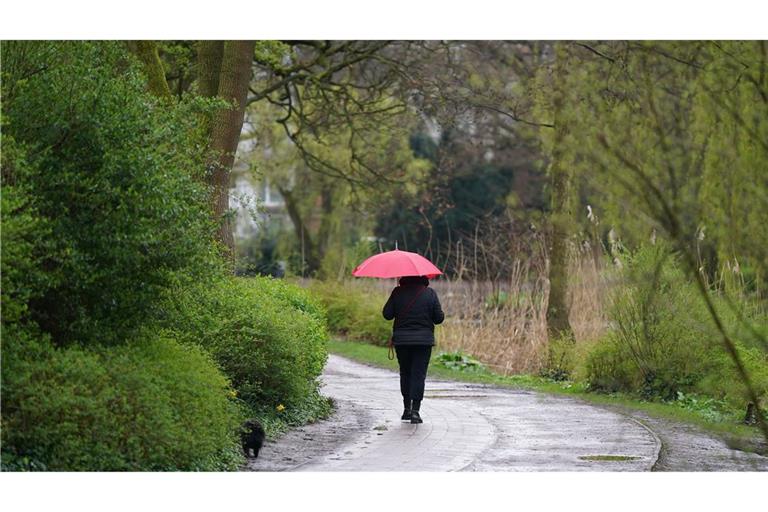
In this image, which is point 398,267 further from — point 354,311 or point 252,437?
point 354,311

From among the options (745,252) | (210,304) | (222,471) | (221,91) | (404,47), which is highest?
(404,47)

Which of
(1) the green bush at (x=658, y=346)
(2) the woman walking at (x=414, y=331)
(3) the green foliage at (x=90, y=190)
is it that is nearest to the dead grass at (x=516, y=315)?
(1) the green bush at (x=658, y=346)

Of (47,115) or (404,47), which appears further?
(404,47)

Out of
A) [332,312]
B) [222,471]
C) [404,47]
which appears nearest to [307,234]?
[332,312]

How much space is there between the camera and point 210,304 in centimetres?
1171

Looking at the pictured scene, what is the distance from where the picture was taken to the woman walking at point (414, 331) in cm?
1262

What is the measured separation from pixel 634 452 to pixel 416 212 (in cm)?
3281

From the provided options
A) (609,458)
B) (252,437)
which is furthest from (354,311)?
(252,437)

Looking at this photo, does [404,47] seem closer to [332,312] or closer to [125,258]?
[332,312]

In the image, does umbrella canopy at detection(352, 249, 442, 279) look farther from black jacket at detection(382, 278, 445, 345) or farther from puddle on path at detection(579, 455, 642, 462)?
puddle on path at detection(579, 455, 642, 462)

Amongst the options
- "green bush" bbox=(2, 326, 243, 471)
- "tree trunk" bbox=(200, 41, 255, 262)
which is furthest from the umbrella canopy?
"green bush" bbox=(2, 326, 243, 471)

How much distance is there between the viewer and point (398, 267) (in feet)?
42.1

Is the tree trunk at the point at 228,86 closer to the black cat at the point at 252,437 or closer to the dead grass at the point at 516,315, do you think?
the black cat at the point at 252,437

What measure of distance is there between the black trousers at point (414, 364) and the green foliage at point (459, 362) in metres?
7.96
